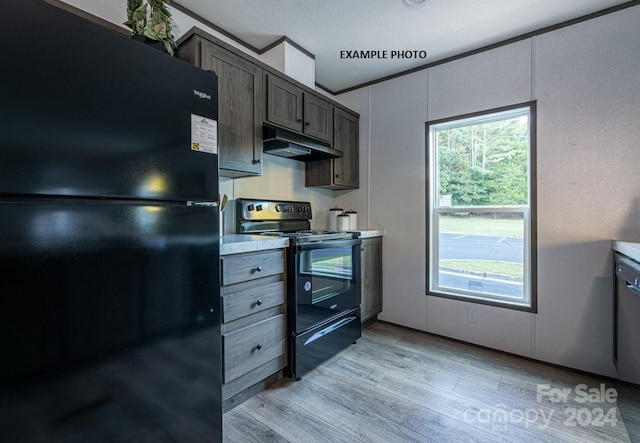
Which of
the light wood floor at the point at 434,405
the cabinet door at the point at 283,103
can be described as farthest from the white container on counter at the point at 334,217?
the light wood floor at the point at 434,405

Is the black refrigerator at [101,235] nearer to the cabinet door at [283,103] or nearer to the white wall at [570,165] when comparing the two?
the cabinet door at [283,103]

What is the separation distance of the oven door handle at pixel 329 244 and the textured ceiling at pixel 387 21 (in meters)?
1.56

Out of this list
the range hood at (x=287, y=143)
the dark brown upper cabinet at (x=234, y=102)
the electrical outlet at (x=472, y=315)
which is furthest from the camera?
the electrical outlet at (x=472, y=315)

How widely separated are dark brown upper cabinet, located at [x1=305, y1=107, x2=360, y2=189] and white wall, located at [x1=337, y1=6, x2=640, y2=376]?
0.72 m

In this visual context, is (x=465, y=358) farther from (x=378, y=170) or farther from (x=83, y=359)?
(x=83, y=359)

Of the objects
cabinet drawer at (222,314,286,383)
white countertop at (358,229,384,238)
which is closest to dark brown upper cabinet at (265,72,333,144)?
white countertop at (358,229,384,238)

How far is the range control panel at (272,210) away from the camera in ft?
7.41

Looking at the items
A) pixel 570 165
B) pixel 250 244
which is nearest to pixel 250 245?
pixel 250 244

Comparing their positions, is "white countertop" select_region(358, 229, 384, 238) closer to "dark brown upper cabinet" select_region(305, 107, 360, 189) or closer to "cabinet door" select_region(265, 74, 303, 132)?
"dark brown upper cabinet" select_region(305, 107, 360, 189)

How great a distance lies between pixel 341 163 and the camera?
2.85m

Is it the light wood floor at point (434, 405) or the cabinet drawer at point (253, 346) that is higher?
the cabinet drawer at point (253, 346)

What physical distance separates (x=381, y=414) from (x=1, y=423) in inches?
59.3

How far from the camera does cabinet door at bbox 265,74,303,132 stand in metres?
2.10

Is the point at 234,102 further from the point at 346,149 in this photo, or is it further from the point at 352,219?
the point at 352,219
